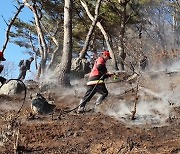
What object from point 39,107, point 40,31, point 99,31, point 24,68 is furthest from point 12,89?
point 99,31

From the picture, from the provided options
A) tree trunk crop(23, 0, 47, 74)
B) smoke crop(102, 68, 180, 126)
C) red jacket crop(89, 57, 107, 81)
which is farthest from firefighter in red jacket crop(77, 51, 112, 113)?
tree trunk crop(23, 0, 47, 74)

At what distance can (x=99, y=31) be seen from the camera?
25.1 m

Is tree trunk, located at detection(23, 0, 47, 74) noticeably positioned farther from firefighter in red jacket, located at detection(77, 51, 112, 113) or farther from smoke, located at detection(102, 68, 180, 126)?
firefighter in red jacket, located at detection(77, 51, 112, 113)

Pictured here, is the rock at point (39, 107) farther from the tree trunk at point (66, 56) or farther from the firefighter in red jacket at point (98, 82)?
the tree trunk at point (66, 56)

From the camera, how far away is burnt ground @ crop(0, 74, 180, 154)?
6617 millimetres

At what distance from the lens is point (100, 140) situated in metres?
7.08

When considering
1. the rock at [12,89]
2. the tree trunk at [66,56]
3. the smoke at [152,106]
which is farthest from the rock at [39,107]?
the rock at [12,89]

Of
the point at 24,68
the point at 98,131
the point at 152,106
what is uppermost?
the point at 24,68

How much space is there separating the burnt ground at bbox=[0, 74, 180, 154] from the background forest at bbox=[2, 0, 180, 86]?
4559 millimetres

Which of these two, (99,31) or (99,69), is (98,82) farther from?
(99,31)

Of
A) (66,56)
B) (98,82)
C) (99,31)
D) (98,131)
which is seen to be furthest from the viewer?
(99,31)

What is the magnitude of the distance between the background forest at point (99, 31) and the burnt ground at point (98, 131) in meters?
4.56

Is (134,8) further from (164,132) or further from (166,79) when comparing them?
(164,132)

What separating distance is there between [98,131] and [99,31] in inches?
704
